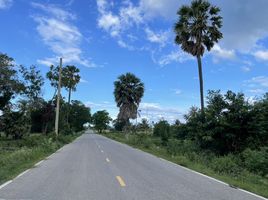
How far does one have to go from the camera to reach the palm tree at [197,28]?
32.7 metres

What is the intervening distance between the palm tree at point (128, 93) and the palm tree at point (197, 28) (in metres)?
32.2

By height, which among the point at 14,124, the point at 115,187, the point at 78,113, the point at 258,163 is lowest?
the point at 115,187

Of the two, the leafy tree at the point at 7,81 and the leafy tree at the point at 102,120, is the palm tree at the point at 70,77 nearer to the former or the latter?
the leafy tree at the point at 7,81

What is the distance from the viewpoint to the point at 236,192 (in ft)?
34.7

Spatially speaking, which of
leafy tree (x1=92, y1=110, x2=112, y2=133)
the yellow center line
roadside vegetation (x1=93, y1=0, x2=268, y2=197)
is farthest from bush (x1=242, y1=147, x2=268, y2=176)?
leafy tree (x1=92, y1=110, x2=112, y2=133)

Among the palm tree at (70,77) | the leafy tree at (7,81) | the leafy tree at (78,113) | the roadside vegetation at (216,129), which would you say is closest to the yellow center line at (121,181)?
the roadside vegetation at (216,129)

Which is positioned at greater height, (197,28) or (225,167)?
(197,28)

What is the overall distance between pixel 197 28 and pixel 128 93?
110ft

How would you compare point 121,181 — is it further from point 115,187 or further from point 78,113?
point 78,113

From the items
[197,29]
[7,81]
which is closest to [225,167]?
[197,29]

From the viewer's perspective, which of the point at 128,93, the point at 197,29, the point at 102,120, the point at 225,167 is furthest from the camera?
the point at 102,120

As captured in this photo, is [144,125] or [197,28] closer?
[197,28]

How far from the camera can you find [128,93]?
6500cm

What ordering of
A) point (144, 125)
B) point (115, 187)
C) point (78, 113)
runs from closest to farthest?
point (115, 187), point (144, 125), point (78, 113)
